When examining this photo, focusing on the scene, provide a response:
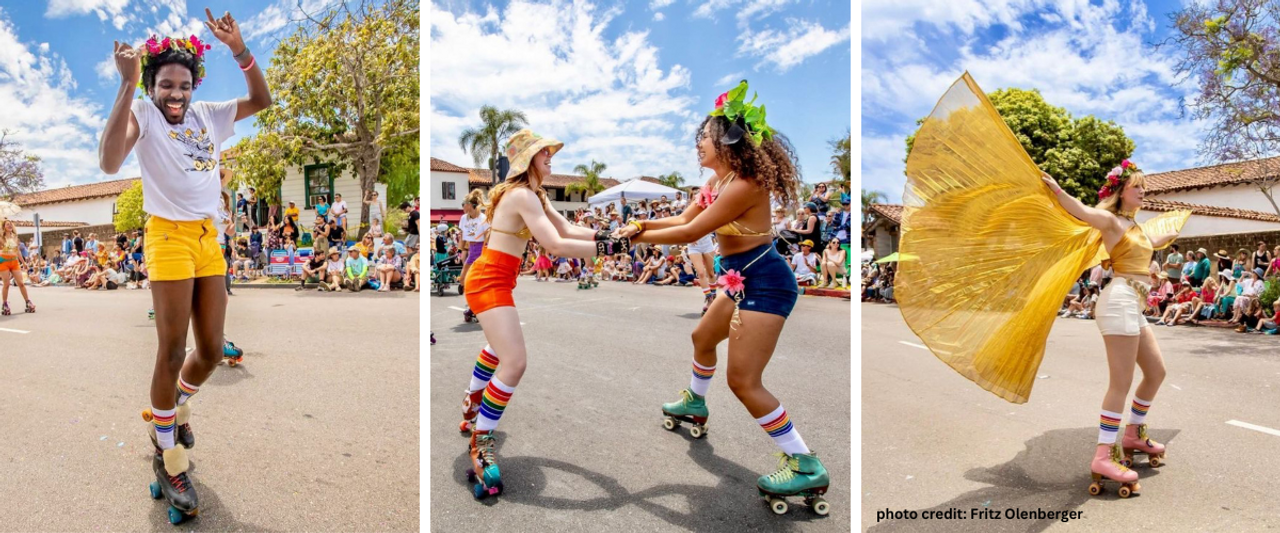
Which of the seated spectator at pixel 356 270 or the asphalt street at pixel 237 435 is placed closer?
the asphalt street at pixel 237 435

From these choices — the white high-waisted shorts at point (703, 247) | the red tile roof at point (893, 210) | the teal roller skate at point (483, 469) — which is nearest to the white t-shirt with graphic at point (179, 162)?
the teal roller skate at point (483, 469)

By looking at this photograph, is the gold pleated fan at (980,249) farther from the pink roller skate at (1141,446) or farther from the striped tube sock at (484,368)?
the striped tube sock at (484,368)

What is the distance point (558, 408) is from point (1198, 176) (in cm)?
1569

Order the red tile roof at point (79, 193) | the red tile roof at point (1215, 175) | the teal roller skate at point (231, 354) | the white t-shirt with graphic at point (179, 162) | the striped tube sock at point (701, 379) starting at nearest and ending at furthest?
the white t-shirt with graphic at point (179, 162)
the striped tube sock at point (701, 379)
the teal roller skate at point (231, 354)
the red tile roof at point (1215, 175)
the red tile roof at point (79, 193)

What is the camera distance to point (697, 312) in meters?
8.66

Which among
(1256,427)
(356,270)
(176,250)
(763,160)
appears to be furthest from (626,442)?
(356,270)

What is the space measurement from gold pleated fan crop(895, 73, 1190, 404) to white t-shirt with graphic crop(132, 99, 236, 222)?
10.6ft

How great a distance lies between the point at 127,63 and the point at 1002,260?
3.98 m

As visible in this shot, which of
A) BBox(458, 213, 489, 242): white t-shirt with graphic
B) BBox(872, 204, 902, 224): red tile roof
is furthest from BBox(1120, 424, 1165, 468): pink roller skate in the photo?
BBox(458, 213, 489, 242): white t-shirt with graphic

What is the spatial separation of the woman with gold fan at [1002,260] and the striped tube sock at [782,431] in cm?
89

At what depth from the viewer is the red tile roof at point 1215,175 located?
378 inches

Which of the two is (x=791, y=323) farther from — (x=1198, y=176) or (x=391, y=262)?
(x=1198, y=176)

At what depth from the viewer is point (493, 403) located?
3.10m

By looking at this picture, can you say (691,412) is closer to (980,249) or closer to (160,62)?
(980,249)
